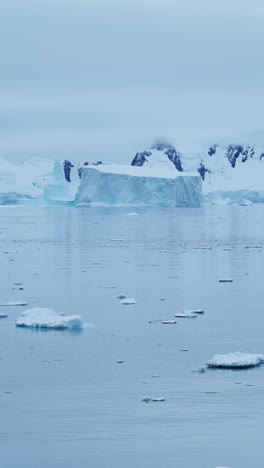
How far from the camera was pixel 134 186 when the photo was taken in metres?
70.1

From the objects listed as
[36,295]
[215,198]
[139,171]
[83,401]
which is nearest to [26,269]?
[36,295]

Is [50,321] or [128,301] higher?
[50,321]

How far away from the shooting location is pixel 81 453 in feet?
22.2

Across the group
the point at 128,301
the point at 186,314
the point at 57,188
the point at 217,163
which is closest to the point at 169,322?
the point at 186,314

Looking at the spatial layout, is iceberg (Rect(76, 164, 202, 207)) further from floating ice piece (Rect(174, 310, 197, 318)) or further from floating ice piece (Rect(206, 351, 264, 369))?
floating ice piece (Rect(206, 351, 264, 369))

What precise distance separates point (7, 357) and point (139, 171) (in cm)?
6236

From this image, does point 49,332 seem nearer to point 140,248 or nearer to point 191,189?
point 140,248

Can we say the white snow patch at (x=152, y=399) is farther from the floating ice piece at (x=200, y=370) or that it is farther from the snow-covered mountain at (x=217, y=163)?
the snow-covered mountain at (x=217, y=163)

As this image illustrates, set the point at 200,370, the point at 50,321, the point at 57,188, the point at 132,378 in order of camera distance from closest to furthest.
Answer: the point at 132,378 < the point at 200,370 < the point at 50,321 < the point at 57,188

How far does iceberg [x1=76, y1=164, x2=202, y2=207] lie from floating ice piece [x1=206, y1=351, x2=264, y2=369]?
195 ft

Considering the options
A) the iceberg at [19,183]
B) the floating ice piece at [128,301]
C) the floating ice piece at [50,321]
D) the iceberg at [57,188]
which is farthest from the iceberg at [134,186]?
the floating ice piece at [50,321]

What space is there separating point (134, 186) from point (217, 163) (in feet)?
287

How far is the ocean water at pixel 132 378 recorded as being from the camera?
270 inches

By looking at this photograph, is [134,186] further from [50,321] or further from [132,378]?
[132,378]
